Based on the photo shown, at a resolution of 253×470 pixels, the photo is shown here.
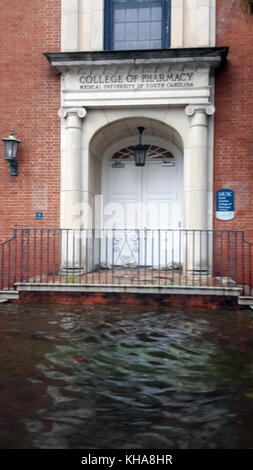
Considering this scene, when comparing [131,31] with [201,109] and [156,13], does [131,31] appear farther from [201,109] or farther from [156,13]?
[201,109]

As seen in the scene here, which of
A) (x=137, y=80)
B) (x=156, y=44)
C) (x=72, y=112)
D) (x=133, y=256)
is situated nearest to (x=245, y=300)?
(x=133, y=256)

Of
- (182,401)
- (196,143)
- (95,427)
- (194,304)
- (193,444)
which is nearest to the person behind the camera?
(193,444)

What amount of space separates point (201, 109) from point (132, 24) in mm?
2553

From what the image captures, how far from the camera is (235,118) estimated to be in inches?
311

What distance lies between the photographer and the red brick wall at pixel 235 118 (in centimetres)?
786

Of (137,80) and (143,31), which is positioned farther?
(143,31)

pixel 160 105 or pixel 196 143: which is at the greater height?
pixel 160 105

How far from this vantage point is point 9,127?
8398 mm

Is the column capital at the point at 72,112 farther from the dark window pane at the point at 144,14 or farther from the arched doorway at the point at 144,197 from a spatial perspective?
the dark window pane at the point at 144,14

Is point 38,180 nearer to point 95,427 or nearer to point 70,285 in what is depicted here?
point 70,285

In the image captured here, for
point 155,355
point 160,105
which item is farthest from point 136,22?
point 155,355

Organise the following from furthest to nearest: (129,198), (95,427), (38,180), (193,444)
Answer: (129,198) → (38,180) → (95,427) → (193,444)

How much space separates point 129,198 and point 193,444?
742 centimetres

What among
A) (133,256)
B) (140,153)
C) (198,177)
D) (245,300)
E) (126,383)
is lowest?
(126,383)
